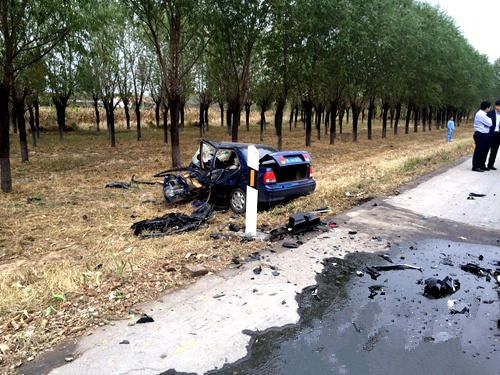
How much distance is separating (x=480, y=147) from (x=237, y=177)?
8.11 metres

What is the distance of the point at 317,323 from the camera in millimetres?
3488

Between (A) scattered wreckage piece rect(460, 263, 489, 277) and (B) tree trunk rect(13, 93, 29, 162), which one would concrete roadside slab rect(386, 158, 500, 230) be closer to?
(A) scattered wreckage piece rect(460, 263, 489, 277)

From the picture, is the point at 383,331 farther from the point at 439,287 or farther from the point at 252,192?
the point at 252,192

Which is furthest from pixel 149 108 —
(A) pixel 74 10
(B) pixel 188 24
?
(A) pixel 74 10

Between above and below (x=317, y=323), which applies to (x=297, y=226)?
above

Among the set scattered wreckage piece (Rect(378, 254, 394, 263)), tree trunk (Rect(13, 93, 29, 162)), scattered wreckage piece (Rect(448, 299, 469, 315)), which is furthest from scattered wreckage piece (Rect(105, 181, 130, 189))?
scattered wreckage piece (Rect(448, 299, 469, 315))

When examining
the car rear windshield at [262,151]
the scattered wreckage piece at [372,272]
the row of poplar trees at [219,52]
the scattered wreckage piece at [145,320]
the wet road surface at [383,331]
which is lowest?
the wet road surface at [383,331]

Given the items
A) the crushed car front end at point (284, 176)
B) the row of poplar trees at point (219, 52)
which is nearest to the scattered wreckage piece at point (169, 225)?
the crushed car front end at point (284, 176)

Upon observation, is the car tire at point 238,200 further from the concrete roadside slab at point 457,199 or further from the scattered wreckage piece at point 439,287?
the scattered wreckage piece at point 439,287

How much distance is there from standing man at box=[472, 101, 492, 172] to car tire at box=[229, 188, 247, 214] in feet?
25.4

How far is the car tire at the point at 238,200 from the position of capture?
806cm

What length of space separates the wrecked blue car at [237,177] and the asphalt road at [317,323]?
238 cm

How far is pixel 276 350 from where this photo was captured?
308 cm

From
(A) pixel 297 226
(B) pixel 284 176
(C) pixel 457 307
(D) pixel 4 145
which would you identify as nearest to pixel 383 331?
(C) pixel 457 307
